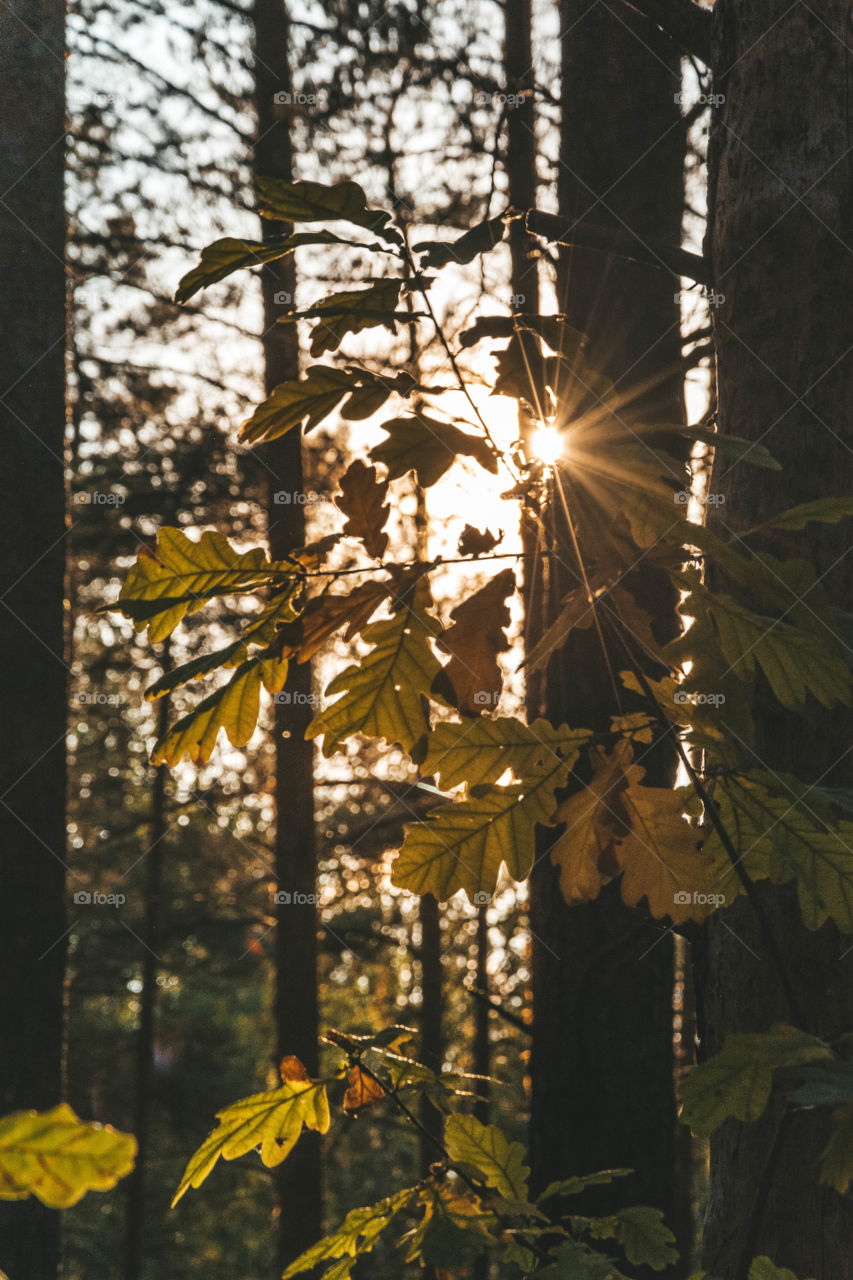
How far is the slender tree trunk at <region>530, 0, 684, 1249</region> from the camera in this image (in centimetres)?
390

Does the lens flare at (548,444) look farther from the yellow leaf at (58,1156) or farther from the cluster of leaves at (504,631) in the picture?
the yellow leaf at (58,1156)

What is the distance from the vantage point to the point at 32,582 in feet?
13.4

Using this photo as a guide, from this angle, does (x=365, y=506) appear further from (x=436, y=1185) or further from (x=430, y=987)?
(x=430, y=987)

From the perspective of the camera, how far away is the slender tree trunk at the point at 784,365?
5.52ft

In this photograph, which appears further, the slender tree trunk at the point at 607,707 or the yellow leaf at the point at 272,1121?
the slender tree trunk at the point at 607,707

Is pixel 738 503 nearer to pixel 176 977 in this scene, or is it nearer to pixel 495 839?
pixel 495 839

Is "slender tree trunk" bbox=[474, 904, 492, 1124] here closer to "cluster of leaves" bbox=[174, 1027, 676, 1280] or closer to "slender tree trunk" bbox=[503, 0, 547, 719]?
"slender tree trunk" bbox=[503, 0, 547, 719]

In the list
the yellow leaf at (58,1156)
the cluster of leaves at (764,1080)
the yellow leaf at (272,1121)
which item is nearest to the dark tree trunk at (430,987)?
the yellow leaf at (272,1121)

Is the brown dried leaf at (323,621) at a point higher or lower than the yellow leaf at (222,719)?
higher

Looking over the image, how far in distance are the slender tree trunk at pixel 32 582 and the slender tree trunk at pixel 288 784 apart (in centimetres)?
329

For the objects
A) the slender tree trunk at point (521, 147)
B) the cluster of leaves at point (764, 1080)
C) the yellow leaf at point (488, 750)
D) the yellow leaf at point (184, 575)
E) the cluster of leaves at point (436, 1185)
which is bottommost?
the cluster of leaves at point (436, 1185)

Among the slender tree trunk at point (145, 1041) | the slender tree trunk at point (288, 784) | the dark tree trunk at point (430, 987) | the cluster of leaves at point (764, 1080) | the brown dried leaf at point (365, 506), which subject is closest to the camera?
the cluster of leaves at point (764, 1080)

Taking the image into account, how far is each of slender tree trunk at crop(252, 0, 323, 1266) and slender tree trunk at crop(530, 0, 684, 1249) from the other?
12.4 feet

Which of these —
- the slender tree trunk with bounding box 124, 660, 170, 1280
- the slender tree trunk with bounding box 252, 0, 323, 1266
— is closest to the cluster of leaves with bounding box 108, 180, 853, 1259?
the slender tree trunk with bounding box 252, 0, 323, 1266
